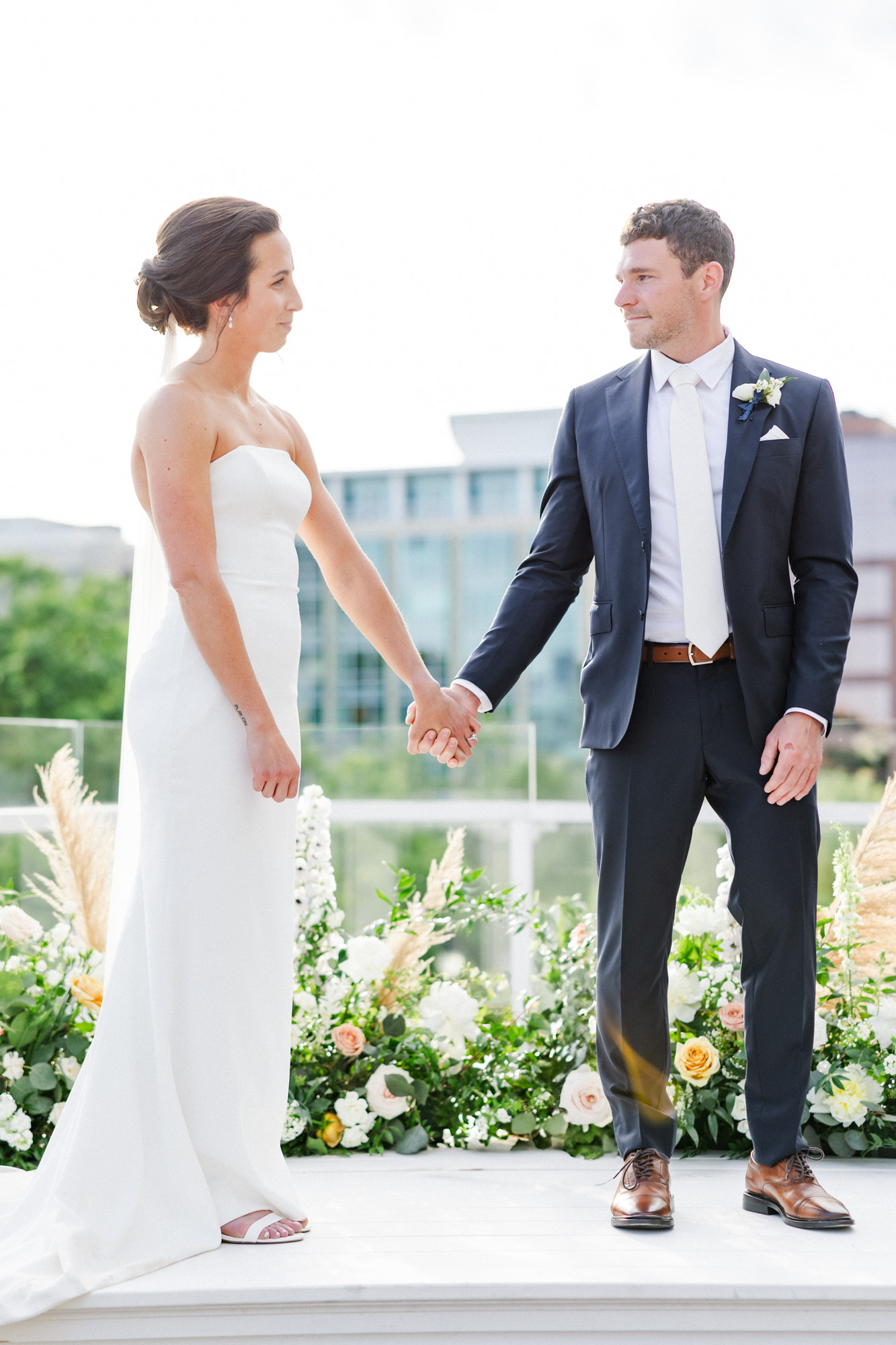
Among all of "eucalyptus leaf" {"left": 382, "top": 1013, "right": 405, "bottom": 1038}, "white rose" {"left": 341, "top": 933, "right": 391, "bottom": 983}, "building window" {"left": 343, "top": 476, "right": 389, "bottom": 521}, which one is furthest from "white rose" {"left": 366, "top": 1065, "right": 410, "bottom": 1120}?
"building window" {"left": 343, "top": 476, "right": 389, "bottom": 521}

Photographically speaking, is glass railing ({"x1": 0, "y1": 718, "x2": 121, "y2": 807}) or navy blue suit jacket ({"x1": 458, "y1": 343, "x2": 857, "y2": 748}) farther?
glass railing ({"x1": 0, "y1": 718, "x2": 121, "y2": 807})

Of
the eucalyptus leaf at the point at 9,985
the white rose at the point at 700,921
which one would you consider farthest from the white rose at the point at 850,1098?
the eucalyptus leaf at the point at 9,985

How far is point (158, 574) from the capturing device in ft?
7.34

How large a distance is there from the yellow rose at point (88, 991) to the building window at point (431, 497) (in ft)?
188

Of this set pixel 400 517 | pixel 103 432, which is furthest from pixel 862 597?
pixel 103 432

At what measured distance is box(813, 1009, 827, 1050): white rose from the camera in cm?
261

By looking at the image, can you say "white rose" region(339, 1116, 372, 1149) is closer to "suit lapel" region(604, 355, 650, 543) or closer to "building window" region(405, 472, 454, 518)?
"suit lapel" region(604, 355, 650, 543)

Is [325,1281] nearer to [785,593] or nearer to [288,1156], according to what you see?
[288,1156]

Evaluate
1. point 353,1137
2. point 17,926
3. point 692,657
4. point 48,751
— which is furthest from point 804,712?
point 48,751

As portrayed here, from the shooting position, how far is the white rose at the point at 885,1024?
8.57ft

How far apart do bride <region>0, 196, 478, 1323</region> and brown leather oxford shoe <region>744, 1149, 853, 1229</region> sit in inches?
32.6

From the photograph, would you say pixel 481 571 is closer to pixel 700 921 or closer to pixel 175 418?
pixel 700 921

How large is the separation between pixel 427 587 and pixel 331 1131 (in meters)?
55.4

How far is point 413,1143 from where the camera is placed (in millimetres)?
2619
